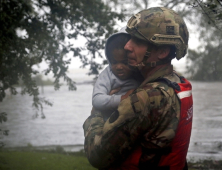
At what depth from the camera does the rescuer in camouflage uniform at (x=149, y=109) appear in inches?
69.2

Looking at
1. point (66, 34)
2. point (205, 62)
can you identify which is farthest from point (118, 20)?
point (205, 62)

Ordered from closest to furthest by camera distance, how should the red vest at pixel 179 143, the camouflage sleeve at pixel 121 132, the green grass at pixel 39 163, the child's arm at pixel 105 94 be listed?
the camouflage sleeve at pixel 121 132, the red vest at pixel 179 143, the child's arm at pixel 105 94, the green grass at pixel 39 163

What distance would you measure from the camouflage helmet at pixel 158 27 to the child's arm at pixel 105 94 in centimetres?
50

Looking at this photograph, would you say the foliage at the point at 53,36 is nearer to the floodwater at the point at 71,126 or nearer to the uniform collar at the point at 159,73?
the floodwater at the point at 71,126

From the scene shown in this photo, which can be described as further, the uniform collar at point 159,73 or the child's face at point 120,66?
the child's face at point 120,66

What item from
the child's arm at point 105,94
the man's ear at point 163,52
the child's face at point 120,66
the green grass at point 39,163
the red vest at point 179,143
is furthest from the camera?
the green grass at point 39,163

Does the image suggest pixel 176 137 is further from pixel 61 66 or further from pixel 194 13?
pixel 194 13

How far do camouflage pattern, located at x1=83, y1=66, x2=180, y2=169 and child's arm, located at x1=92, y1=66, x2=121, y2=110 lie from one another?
1.11 feet

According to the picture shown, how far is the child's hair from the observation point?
7.89ft

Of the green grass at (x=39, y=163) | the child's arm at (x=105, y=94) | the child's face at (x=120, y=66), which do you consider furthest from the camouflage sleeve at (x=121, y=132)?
the green grass at (x=39, y=163)

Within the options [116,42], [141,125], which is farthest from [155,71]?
[116,42]

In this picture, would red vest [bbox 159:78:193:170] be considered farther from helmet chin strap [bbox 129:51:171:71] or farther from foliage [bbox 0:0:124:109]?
foliage [bbox 0:0:124:109]

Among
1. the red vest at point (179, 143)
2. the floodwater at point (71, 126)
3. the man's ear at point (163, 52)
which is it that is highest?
the man's ear at point (163, 52)

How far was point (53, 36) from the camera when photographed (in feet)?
17.8
